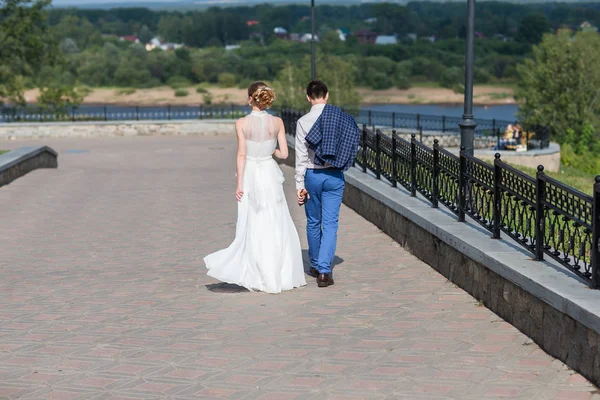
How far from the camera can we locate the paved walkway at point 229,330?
243 inches

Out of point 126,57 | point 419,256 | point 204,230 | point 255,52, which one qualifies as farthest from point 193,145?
point 255,52

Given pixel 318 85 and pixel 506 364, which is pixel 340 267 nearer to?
pixel 318 85

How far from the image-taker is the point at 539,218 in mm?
7469

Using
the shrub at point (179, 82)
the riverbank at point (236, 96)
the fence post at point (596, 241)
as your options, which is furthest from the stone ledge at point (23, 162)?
the shrub at point (179, 82)

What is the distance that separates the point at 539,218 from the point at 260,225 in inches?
91.9

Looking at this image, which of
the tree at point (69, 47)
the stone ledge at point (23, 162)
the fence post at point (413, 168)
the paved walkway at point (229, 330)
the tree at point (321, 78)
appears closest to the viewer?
the paved walkway at point (229, 330)

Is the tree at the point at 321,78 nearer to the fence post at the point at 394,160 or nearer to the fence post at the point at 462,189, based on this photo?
the fence post at the point at 394,160

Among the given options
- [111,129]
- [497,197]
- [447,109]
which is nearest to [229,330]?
[497,197]

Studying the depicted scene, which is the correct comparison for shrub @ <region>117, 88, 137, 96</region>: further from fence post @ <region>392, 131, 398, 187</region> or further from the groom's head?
the groom's head

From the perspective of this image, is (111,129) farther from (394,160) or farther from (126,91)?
(126,91)

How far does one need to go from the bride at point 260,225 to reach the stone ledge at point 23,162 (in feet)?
35.9

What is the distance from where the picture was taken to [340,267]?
9.96 m

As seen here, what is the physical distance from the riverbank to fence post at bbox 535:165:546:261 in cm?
12387

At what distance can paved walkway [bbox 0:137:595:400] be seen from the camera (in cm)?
618
